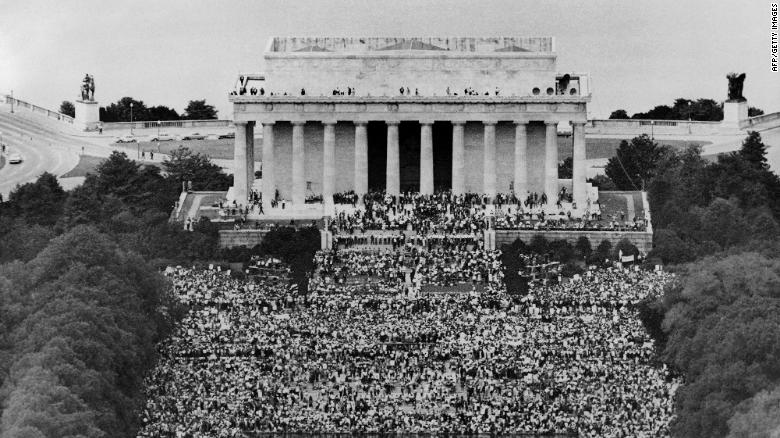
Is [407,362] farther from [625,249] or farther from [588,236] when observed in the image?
[588,236]

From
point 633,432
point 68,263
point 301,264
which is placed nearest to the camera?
point 633,432

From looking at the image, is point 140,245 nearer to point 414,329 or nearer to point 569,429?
point 414,329

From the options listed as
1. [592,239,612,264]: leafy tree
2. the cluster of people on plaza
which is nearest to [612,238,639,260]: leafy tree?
[592,239,612,264]: leafy tree

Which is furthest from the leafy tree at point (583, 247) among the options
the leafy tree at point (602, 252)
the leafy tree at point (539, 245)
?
the leafy tree at point (539, 245)

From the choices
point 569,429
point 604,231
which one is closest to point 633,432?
point 569,429

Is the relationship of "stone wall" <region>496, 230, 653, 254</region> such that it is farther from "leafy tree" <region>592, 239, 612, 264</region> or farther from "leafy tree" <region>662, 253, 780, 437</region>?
"leafy tree" <region>662, 253, 780, 437</region>

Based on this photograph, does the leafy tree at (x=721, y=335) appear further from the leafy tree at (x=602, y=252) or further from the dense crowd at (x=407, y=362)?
the leafy tree at (x=602, y=252)
